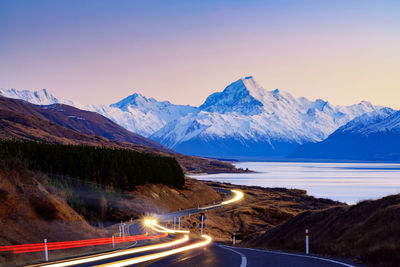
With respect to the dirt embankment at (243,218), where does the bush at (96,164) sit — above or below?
above

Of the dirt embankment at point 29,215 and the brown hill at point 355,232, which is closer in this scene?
the brown hill at point 355,232

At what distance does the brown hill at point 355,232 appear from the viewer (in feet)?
57.5

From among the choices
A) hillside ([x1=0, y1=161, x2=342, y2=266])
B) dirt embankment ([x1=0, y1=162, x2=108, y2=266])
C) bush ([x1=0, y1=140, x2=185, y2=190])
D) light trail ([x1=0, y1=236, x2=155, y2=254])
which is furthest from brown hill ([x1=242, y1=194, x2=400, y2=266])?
bush ([x1=0, y1=140, x2=185, y2=190])

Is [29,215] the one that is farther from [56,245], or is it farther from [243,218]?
[243,218]

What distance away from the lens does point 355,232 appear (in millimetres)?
23031

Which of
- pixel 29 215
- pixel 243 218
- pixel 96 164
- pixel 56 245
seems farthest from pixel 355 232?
pixel 96 164

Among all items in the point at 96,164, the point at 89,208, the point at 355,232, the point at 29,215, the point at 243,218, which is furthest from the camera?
the point at 96,164

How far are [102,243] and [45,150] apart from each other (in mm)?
56998

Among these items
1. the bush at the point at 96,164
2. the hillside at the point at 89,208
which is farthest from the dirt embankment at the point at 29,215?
the bush at the point at 96,164

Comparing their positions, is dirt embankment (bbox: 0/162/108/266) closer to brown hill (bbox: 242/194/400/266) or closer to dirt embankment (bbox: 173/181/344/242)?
brown hill (bbox: 242/194/400/266)

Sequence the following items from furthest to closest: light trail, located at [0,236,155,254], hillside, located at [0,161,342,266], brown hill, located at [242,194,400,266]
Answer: hillside, located at [0,161,342,266]
light trail, located at [0,236,155,254]
brown hill, located at [242,194,400,266]

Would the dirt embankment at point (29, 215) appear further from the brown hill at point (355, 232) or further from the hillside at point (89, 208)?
the brown hill at point (355, 232)

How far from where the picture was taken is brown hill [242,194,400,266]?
57.5 ft

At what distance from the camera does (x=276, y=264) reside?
54.4 ft
